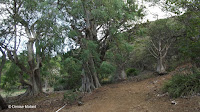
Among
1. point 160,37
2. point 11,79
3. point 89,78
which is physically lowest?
point 89,78

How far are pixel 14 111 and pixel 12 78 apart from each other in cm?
595

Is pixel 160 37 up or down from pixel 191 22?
up

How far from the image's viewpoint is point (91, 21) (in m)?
11.5

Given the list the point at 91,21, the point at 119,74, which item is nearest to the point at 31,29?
the point at 91,21

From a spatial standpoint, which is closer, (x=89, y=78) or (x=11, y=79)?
(x=89, y=78)

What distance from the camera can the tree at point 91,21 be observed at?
8.94m

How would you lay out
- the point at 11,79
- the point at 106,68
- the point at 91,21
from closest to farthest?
the point at 106,68, the point at 91,21, the point at 11,79

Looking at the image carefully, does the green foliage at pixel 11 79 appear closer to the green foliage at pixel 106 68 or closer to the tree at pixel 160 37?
the green foliage at pixel 106 68

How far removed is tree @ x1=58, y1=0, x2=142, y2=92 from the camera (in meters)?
8.94

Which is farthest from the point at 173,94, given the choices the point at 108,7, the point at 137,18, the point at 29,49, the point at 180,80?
the point at 29,49

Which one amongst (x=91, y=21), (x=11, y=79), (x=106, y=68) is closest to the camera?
(x=106, y=68)

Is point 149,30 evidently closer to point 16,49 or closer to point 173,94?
point 173,94

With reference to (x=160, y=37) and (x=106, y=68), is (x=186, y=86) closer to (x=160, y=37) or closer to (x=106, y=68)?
(x=106, y=68)

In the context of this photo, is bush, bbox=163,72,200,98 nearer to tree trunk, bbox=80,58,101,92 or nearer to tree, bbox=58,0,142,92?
tree, bbox=58,0,142,92
